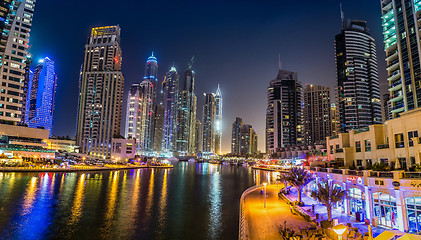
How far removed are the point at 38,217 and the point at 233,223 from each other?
79.8 ft

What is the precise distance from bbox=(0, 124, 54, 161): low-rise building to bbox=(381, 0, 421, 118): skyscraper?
126437 millimetres

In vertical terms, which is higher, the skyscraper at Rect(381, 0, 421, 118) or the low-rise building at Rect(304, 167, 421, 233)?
the skyscraper at Rect(381, 0, 421, 118)

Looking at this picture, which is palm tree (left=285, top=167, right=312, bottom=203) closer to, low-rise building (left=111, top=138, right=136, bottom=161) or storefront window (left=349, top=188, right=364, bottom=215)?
storefront window (left=349, top=188, right=364, bottom=215)

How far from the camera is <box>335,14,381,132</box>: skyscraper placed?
442 feet

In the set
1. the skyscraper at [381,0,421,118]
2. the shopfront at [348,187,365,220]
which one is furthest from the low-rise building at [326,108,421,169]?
the skyscraper at [381,0,421,118]

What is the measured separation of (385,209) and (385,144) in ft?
45.1

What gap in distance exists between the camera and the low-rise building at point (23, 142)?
95312 millimetres

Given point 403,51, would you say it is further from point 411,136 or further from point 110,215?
point 110,215

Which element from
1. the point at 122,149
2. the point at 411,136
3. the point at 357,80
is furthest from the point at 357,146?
the point at 122,149

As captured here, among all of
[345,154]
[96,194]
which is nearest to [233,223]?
[345,154]

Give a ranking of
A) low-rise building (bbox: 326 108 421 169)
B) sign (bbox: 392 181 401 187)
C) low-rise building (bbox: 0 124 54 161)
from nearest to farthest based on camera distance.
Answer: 1. sign (bbox: 392 181 401 187)
2. low-rise building (bbox: 326 108 421 169)
3. low-rise building (bbox: 0 124 54 161)

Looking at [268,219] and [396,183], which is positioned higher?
[396,183]

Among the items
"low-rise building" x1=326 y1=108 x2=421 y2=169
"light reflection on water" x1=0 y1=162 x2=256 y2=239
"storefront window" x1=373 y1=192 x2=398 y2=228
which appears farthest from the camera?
"low-rise building" x1=326 y1=108 x2=421 y2=169

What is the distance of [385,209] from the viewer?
74.4 feet
